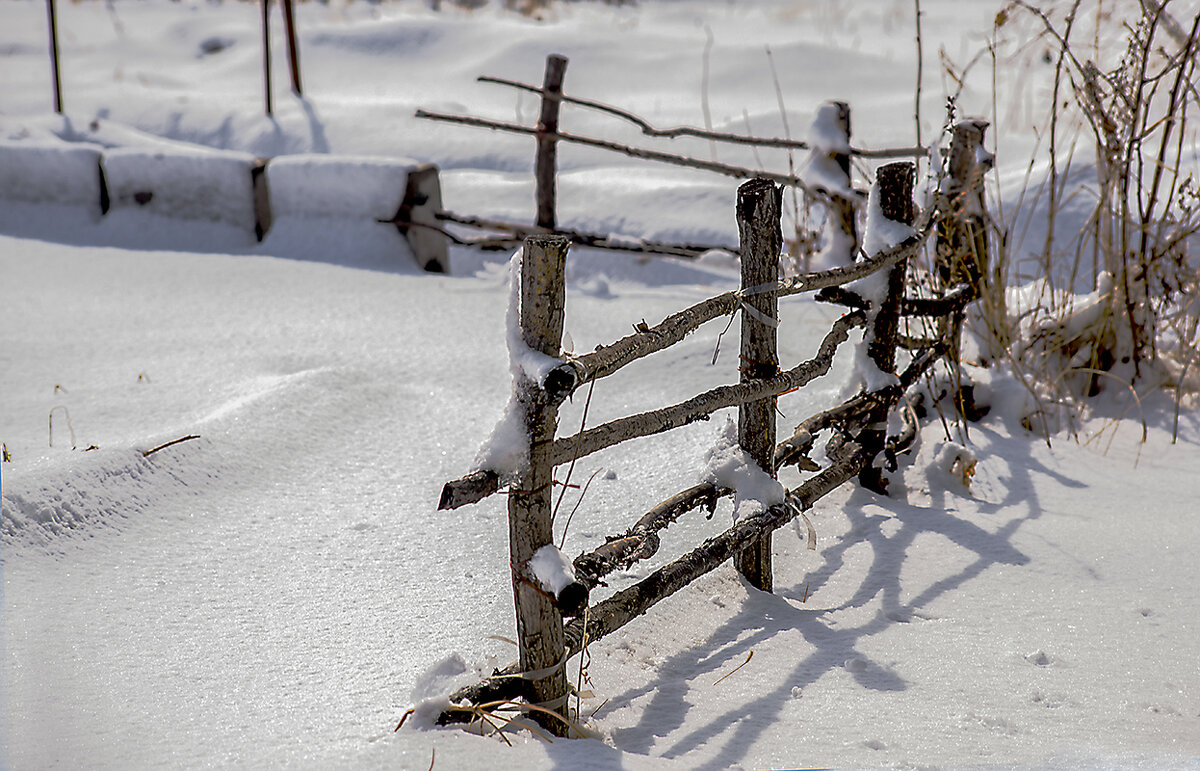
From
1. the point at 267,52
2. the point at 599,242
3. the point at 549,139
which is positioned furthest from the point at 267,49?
the point at 599,242

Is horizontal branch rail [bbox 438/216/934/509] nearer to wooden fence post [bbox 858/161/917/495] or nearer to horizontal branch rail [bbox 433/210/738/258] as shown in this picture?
wooden fence post [bbox 858/161/917/495]

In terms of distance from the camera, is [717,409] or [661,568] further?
[717,409]

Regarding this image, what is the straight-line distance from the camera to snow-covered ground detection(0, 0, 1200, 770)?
5.41 ft

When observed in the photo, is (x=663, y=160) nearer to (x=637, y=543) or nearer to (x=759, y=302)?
(x=759, y=302)

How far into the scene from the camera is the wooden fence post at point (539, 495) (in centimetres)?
144

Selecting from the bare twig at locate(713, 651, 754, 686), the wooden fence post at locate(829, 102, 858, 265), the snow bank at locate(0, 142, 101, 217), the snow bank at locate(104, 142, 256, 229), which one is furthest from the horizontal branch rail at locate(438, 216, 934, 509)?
the snow bank at locate(0, 142, 101, 217)

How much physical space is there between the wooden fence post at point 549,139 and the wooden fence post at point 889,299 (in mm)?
2473

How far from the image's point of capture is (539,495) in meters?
1.50

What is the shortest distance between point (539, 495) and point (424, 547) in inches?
37.5

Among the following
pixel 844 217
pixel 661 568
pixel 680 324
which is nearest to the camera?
pixel 680 324

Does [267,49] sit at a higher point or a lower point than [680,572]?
higher

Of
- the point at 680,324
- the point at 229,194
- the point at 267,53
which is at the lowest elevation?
the point at 229,194

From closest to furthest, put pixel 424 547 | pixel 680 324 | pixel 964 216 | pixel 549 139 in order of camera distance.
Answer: pixel 680 324 < pixel 424 547 < pixel 964 216 < pixel 549 139

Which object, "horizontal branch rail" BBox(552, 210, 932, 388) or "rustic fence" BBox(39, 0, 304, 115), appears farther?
"rustic fence" BBox(39, 0, 304, 115)
